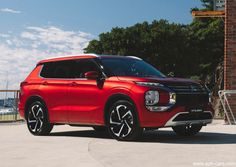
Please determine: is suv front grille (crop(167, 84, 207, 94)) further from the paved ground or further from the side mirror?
the side mirror

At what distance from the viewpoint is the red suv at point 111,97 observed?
9727 millimetres

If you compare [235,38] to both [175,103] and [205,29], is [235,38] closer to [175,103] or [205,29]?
[175,103]

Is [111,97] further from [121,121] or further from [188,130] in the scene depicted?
[188,130]

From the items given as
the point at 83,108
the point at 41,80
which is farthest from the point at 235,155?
the point at 41,80

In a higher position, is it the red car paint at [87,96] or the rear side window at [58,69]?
the rear side window at [58,69]

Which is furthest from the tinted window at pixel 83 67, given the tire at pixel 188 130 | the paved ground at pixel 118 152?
the tire at pixel 188 130

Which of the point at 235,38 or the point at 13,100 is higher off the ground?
the point at 235,38

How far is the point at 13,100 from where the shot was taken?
20.6 metres

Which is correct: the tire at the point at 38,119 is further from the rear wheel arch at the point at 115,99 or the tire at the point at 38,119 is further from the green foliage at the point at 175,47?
the green foliage at the point at 175,47

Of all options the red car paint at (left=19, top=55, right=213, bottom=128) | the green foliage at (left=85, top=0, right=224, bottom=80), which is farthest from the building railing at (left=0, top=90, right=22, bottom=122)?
the green foliage at (left=85, top=0, right=224, bottom=80)

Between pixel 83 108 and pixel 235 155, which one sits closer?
pixel 235 155

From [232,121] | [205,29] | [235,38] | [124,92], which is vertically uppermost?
[205,29]

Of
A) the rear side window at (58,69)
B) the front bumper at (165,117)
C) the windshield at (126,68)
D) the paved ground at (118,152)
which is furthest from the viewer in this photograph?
the rear side window at (58,69)

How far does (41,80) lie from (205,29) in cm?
5522
